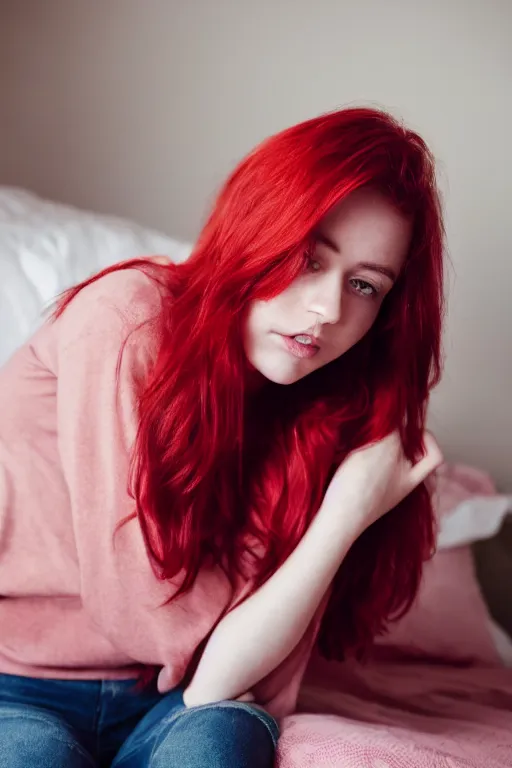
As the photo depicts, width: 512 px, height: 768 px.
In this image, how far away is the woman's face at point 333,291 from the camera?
0.94m

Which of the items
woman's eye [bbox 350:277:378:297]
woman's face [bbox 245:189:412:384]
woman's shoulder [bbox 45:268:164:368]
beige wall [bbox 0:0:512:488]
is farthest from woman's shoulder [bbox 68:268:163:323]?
beige wall [bbox 0:0:512:488]

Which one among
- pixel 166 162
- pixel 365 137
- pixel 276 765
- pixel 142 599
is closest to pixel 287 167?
pixel 365 137

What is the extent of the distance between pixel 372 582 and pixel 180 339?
18.8 inches

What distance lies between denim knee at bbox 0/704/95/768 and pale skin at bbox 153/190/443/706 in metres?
0.15

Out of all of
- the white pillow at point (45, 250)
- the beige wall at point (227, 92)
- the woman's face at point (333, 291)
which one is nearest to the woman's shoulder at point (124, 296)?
the woman's face at point (333, 291)

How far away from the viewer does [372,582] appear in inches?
48.1

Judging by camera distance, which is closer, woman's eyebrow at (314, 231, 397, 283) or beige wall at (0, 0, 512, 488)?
woman's eyebrow at (314, 231, 397, 283)

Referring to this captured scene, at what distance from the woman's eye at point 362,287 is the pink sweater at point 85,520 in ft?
0.75

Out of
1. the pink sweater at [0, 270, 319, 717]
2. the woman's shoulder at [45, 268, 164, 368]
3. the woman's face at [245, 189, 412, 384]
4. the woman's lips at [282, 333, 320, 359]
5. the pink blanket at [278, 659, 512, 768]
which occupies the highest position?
the woman's face at [245, 189, 412, 384]

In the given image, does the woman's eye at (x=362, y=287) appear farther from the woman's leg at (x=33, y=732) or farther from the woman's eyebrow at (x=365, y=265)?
the woman's leg at (x=33, y=732)

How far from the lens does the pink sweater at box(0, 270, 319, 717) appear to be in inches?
37.9

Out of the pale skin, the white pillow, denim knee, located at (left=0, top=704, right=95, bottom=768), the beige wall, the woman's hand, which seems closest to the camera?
denim knee, located at (left=0, top=704, right=95, bottom=768)

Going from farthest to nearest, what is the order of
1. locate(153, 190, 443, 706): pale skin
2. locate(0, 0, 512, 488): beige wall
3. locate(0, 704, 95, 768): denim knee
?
locate(0, 0, 512, 488): beige wall → locate(153, 190, 443, 706): pale skin → locate(0, 704, 95, 768): denim knee

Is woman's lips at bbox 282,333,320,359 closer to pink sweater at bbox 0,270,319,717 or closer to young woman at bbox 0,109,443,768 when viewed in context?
young woman at bbox 0,109,443,768
